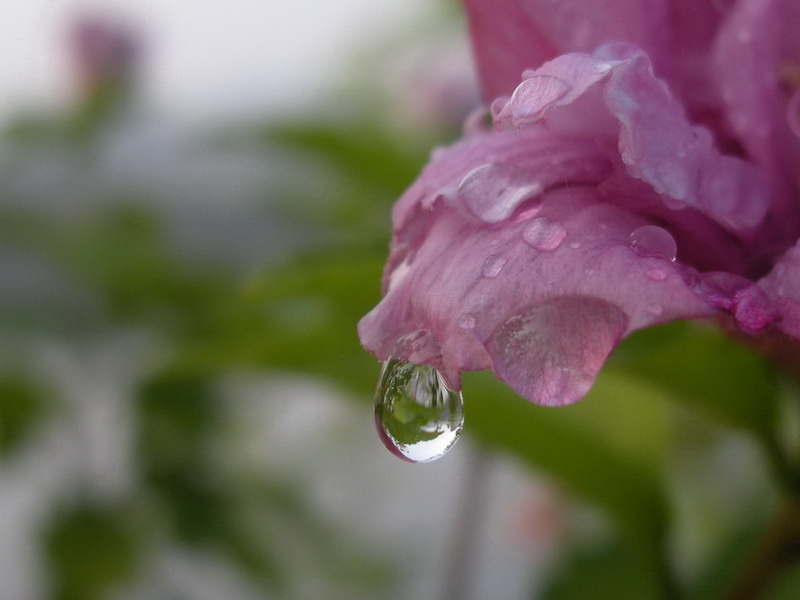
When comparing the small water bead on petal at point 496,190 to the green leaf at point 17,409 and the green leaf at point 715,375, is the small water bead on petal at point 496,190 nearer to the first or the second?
the green leaf at point 715,375

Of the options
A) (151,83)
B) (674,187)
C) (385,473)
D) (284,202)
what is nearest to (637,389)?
(674,187)

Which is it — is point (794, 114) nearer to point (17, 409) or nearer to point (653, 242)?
point (653, 242)

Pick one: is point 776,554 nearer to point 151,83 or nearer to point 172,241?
point 172,241

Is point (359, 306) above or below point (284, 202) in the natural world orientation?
above

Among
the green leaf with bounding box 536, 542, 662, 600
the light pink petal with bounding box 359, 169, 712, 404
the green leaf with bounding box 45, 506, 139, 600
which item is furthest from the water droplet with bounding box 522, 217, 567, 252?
the green leaf with bounding box 45, 506, 139, 600

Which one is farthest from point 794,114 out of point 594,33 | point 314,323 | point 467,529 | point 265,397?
point 265,397

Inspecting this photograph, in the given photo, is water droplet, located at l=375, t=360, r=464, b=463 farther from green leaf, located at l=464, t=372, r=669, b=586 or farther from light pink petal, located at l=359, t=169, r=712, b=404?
green leaf, located at l=464, t=372, r=669, b=586

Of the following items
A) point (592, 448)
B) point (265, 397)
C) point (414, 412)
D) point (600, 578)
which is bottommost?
point (265, 397)
